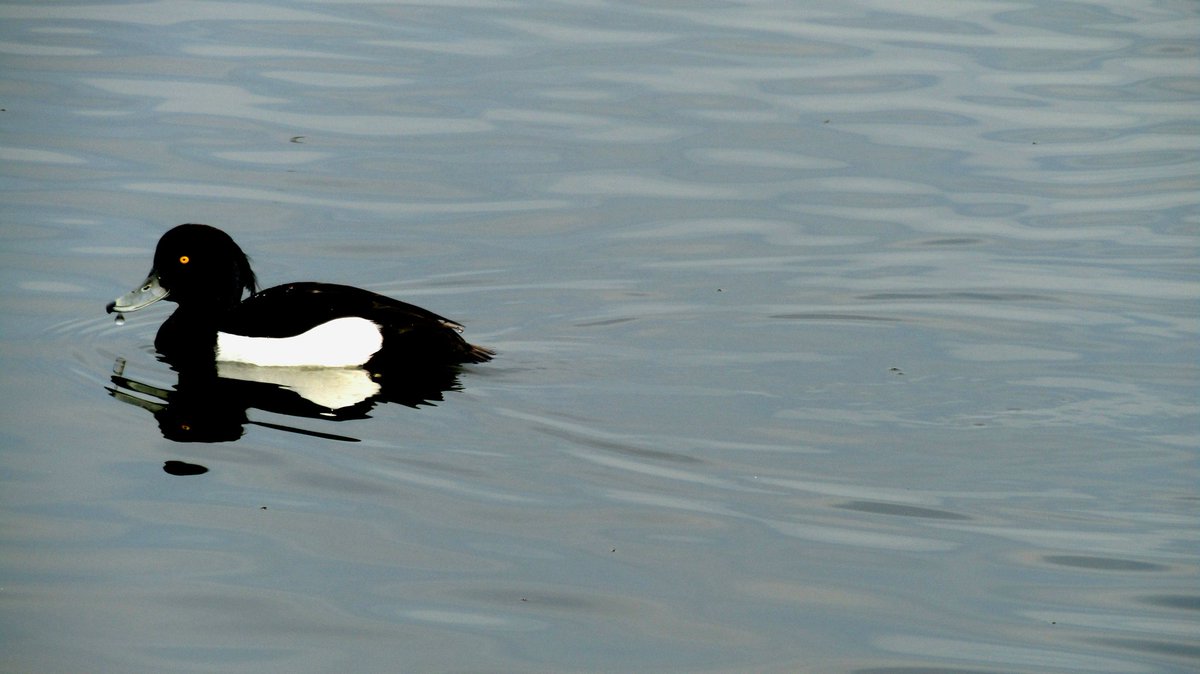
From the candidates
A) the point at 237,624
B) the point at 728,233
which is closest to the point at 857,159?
the point at 728,233

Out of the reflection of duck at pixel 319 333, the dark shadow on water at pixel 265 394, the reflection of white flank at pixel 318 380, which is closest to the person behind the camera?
the dark shadow on water at pixel 265 394

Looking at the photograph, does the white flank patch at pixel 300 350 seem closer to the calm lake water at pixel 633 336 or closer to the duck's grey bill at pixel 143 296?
the calm lake water at pixel 633 336

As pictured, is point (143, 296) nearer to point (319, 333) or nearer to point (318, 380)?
point (319, 333)

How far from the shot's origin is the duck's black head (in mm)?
9164

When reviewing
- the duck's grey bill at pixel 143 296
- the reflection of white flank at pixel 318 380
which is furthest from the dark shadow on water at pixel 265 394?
the duck's grey bill at pixel 143 296

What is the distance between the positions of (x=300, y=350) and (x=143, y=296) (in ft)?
3.26

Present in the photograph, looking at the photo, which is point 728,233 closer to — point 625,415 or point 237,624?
point 625,415

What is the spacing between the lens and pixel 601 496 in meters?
6.80

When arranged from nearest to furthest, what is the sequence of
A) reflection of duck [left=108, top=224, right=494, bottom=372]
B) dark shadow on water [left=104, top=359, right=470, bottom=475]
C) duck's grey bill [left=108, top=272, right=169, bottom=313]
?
dark shadow on water [left=104, top=359, right=470, bottom=475] < reflection of duck [left=108, top=224, right=494, bottom=372] < duck's grey bill [left=108, top=272, right=169, bottom=313]

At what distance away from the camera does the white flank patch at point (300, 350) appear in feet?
28.7

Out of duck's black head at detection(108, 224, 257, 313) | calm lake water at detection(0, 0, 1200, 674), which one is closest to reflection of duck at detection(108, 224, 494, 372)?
duck's black head at detection(108, 224, 257, 313)

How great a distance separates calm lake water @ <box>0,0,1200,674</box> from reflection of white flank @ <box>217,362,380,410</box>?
3.5 inches

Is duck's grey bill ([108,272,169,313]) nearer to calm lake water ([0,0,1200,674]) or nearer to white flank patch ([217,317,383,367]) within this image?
calm lake water ([0,0,1200,674])

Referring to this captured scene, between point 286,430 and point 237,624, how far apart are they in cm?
205
